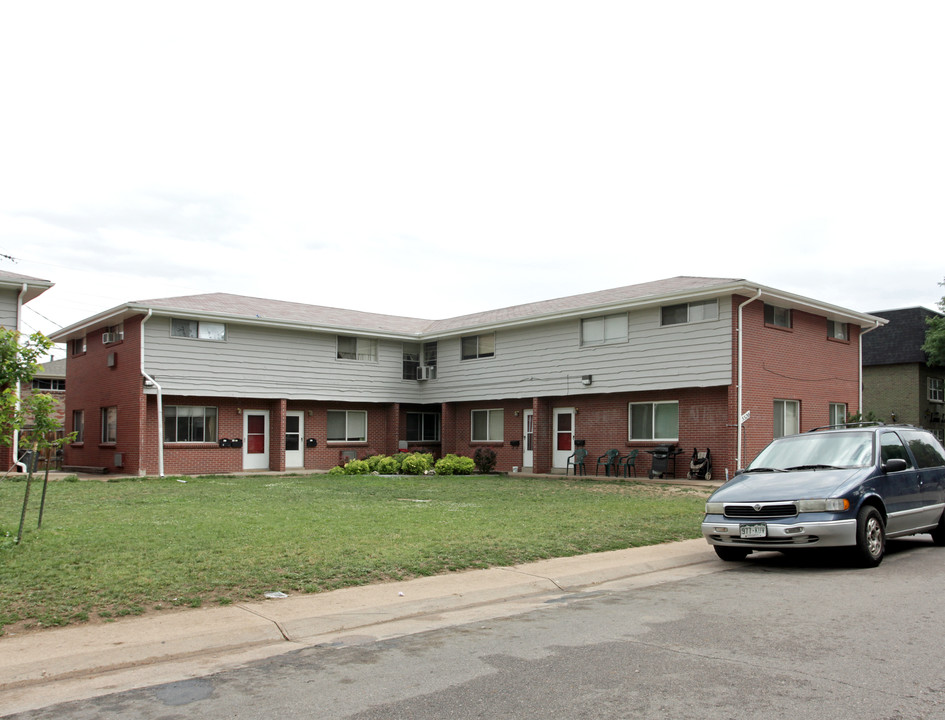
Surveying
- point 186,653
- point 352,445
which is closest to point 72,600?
point 186,653

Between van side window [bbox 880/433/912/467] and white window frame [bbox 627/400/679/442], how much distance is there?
12.7 meters

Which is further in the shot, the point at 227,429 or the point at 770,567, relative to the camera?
the point at 227,429

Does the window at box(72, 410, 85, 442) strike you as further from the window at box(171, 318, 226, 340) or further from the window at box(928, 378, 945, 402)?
the window at box(928, 378, 945, 402)

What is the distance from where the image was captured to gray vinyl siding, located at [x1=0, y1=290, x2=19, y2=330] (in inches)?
808

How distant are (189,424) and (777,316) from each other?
58.9 ft

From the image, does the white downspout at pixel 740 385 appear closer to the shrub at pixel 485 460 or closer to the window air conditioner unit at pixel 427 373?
the shrub at pixel 485 460

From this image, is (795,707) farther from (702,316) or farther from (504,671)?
(702,316)

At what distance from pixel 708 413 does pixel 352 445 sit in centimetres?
1288

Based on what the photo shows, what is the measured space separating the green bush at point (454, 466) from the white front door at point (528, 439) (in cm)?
211

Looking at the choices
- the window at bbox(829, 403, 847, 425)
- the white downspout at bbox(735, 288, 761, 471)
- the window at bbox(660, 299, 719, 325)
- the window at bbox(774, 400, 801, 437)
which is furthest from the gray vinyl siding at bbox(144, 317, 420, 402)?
the window at bbox(829, 403, 847, 425)

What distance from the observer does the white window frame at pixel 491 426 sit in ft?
95.6

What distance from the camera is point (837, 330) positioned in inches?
1017

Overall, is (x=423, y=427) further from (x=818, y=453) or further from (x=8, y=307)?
(x=818, y=453)

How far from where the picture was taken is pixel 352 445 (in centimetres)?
2928
